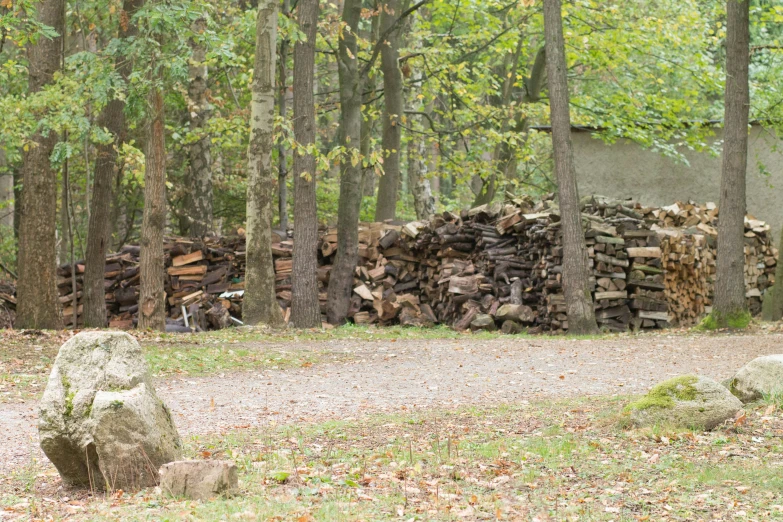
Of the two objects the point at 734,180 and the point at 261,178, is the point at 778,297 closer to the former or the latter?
the point at 734,180

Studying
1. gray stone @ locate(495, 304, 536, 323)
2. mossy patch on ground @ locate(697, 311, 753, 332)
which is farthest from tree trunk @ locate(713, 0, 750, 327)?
gray stone @ locate(495, 304, 536, 323)

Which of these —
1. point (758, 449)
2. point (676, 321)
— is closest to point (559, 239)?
point (676, 321)

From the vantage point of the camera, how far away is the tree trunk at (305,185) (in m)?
17.1

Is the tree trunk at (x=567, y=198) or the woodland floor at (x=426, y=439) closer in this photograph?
the woodland floor at (x=426, y=439)

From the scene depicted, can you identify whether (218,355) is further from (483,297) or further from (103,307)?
(483,297)

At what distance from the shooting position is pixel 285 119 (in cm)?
1678

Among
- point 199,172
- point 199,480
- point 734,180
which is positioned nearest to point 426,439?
point 199,480

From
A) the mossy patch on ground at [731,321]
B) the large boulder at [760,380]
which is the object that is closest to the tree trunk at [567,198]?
the mossy patch on ground at [731,321]

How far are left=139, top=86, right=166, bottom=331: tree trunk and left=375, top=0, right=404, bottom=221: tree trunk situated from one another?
23.7 feet

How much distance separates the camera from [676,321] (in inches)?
748

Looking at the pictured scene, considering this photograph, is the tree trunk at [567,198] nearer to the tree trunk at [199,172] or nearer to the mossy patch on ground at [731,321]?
the mossy patch on ground at [731,321]

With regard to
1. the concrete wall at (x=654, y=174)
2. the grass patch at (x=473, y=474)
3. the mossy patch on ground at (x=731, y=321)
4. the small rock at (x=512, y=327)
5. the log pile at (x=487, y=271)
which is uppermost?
the concrete wall at (x=654, y=174)

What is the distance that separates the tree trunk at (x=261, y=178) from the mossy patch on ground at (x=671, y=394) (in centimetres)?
951

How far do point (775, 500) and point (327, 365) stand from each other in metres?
7.69
